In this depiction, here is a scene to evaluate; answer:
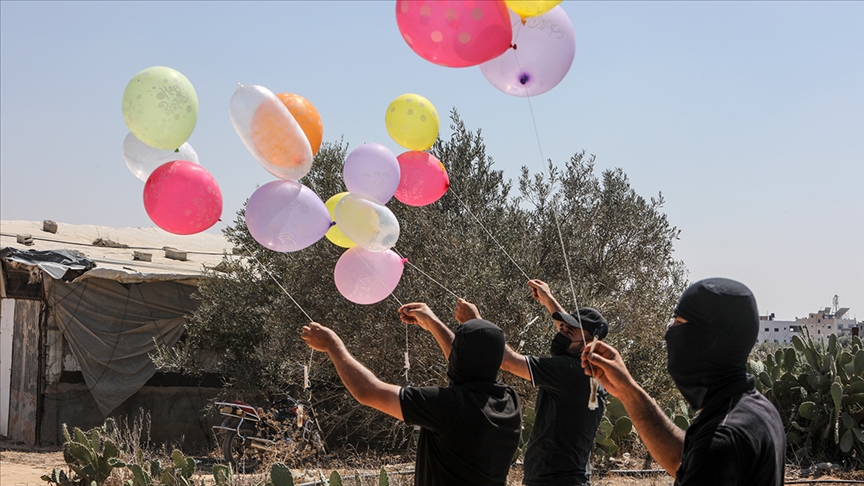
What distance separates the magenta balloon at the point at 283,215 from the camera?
14.8 feet

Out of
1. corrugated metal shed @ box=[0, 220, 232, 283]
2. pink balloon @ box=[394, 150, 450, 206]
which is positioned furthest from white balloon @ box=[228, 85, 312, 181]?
corrugated metal shed @ box=[0, 220, 232, 283]

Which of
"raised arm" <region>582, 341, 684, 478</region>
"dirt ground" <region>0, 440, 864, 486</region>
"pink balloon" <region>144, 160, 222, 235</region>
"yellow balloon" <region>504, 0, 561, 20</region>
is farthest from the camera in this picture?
"dirt ground" <region>0, 440, 864, 486</region>

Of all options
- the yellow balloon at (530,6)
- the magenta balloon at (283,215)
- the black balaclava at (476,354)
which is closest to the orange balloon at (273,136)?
the magenta balloon at (283,215)

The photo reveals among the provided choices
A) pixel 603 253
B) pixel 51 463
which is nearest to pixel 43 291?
pixel 51 463

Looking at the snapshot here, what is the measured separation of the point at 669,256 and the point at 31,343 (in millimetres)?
10446

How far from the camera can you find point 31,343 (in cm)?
1259

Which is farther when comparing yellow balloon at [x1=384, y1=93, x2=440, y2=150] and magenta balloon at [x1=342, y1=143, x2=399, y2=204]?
yellow balloon at [x1=384, y1=93, x2=440, y2=150]

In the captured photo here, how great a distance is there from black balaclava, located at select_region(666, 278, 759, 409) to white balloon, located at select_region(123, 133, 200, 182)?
12.1ft

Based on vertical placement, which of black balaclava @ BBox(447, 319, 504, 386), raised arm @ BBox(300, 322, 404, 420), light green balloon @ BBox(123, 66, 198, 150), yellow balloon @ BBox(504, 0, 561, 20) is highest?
yellow balloon @ BBox(504, 0, 561, 20)

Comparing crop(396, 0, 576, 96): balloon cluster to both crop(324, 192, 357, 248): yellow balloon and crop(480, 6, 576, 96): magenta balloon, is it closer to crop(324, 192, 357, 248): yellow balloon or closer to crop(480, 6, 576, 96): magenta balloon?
crop(480, 6, 576, 96): magenta balloon

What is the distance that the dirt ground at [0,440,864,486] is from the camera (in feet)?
22.9

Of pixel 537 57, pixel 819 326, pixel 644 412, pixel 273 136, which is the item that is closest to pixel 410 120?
pixel 273 136

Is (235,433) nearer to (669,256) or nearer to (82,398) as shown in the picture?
(82,398)

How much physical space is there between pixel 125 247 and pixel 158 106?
12.0m
